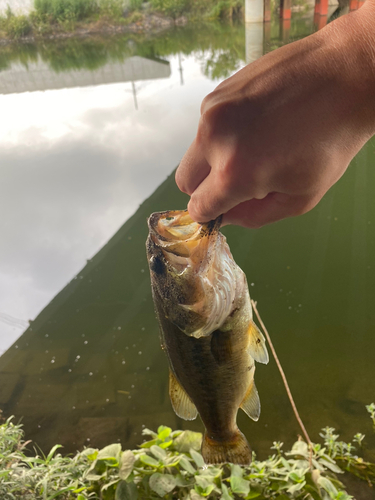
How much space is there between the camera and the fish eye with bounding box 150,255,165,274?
3.58 ft

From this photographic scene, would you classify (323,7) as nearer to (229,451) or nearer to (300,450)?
(300,450)

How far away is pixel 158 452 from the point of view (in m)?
1.78

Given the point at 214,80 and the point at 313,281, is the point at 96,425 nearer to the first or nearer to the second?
the point at 313,281

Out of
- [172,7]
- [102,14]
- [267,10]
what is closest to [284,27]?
[267,10]

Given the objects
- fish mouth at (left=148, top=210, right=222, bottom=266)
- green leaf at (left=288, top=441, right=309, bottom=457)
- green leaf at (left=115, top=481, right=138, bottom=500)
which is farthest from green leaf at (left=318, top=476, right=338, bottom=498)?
fish mouth at (left=148, top=210, right=222, bottom=266)

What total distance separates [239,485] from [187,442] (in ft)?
1.30

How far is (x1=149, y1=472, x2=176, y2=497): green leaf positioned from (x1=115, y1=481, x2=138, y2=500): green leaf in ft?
0.28

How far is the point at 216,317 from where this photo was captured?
112cm

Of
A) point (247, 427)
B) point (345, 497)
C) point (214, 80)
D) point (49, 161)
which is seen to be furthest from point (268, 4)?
point (345, 497)

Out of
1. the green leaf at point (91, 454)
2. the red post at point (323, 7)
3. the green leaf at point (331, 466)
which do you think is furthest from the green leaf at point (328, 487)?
the red post at point (323, 7)

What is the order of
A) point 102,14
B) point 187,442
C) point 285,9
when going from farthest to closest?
point 102,14, point 285,9, point 187,442

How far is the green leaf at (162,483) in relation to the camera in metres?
1.64

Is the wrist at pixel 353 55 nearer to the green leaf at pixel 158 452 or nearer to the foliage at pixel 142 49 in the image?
the green leaf at pixel 158 452

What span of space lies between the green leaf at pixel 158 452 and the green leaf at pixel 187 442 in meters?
0.17
